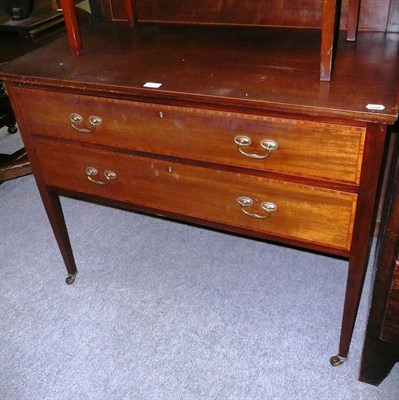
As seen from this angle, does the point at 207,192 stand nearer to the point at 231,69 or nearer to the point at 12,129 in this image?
the point at 231,69

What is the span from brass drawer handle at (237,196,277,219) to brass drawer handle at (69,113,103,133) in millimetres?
431

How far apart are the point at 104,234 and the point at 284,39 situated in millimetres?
1068

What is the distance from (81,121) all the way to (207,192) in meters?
0.40

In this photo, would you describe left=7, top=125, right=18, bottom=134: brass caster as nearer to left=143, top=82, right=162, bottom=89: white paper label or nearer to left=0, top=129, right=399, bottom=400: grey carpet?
left=0, top=129, right=399, bottom=400: grey carpet

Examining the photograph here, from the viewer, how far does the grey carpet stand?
1.41 metres

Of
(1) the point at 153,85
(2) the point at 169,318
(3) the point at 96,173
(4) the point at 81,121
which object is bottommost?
(2) the point at 169,318

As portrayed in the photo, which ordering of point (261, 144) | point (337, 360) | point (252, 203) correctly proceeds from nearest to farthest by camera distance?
point (261, 144)
point (252, 203)
point (337, 360)

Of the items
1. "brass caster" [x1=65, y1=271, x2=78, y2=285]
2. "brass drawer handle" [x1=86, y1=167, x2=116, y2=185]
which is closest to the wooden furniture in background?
"brass drawer handle" [x1=86, y1=167, x2=116, y2=185]

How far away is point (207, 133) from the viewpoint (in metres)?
1.17

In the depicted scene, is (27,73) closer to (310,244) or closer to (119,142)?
(119,142)

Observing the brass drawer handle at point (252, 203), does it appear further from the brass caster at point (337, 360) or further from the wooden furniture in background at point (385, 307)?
the brass caster at point (337, 360)

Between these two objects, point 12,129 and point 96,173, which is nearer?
point 96,173

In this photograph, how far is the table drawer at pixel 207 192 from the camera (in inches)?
45.7

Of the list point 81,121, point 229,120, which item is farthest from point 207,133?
point 81,121
